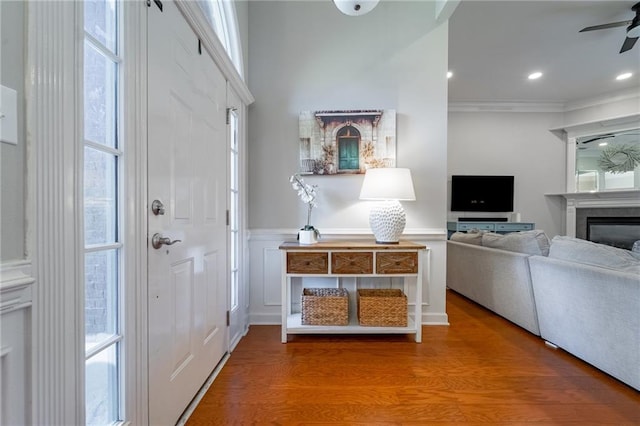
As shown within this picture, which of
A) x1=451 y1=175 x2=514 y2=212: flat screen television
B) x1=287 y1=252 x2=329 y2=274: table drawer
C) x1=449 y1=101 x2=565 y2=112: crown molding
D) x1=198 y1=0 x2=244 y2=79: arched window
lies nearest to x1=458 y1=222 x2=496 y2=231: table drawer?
x1=451 y1=175 x2=514 y2=212: flat screen television

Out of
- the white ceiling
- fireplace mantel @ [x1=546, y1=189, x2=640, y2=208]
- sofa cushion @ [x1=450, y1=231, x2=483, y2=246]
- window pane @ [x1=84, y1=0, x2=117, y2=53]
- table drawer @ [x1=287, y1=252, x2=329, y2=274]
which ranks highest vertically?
the white ceiling

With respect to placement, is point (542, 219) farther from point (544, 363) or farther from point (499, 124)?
point (544, 363)

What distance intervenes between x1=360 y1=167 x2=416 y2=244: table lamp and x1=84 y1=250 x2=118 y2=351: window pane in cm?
171

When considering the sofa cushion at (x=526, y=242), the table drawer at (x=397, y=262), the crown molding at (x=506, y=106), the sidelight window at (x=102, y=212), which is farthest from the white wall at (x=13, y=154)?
the crown molding at (x=506, y=106)

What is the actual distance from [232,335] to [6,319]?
165cm

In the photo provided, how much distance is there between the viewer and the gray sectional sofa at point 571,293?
1.59 meters

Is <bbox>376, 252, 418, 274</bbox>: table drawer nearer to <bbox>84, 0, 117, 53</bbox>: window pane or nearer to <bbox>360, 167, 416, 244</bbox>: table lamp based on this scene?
<bbox>360, 167, 416, 244</bbox>: table lamp

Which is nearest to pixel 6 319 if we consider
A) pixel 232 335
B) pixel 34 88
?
pixel 34 88

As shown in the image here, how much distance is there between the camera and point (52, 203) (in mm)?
700

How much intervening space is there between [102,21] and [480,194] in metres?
5.62

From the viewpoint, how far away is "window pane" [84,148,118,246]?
0.89 meters

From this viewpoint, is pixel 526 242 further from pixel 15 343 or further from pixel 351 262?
pixel 15 343

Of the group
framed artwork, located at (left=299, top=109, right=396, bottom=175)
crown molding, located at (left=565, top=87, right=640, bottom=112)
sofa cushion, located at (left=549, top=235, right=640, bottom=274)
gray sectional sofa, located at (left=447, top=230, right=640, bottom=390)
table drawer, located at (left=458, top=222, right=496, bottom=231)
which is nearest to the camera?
gray sectional sofa, located at (left=447, top=230, right=640, bottom=390)

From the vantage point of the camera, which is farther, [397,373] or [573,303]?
[573,303]
